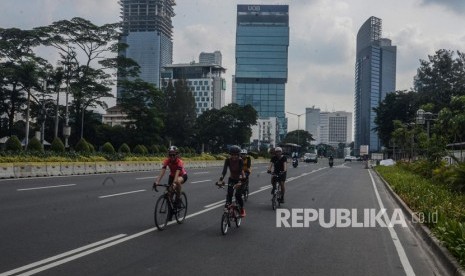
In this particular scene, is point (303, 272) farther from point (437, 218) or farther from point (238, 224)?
point (437, 218)

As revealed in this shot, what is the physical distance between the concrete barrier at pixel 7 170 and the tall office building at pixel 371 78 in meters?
126

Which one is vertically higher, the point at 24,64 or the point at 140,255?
the point at 24,64

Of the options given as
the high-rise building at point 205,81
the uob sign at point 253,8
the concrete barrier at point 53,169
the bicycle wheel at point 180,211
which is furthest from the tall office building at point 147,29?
the bicycle wheel at point 180,211

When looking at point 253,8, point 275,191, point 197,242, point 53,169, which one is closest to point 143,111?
point 53,169

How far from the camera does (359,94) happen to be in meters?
163

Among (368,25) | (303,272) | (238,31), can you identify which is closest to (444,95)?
(303,272)

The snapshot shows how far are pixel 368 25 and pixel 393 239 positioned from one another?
17575 centimetres

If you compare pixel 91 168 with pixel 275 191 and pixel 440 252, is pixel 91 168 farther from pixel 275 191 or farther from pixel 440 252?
pixel 440 252

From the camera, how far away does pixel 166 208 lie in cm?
1031

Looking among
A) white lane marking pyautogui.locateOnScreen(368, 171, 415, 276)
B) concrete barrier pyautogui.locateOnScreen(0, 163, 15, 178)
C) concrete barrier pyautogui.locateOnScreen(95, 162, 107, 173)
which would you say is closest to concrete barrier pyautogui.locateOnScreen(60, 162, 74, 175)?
concrete barrier pyautogui.locateOnScreen(95, 162, 107, 173)

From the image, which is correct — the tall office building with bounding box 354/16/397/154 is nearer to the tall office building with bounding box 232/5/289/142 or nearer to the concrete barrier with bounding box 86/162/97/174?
the tall office building with bounding box 232/5/289/142

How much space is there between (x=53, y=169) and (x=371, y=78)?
133677mm

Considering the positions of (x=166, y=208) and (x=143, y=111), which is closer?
(x=166, y=208)

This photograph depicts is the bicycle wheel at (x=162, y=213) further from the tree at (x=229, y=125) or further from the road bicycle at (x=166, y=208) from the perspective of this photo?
the tree at (x=229, y=125)
